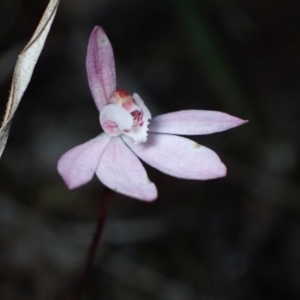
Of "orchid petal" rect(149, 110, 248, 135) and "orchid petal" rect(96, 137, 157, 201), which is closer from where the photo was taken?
"orchid petal" rect(96, 137, 157, 201)

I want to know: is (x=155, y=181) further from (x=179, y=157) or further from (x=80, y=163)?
(x=80, y=163)

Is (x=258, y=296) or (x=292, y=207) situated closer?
(x=258, y=296)

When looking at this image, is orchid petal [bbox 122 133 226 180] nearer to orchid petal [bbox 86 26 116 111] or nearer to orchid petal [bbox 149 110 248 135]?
orchid petal [bbox 149 110 248 135]

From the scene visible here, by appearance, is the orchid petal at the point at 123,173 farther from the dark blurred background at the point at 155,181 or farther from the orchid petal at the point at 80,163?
the dark blurred background at the point at 155,181

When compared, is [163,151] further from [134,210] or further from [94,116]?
[94,116]

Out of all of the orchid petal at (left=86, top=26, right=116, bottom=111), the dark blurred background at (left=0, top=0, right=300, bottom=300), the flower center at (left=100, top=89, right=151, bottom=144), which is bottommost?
the dark blurred background at (left=0, top=0, right=300, bottom=300)

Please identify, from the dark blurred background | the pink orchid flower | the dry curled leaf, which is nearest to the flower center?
the pink orchid flower

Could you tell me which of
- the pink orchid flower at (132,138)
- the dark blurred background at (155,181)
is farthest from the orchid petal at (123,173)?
the dark blurred background at (155,181)

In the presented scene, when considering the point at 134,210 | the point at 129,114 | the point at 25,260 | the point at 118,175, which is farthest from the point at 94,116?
the point at 118,175
